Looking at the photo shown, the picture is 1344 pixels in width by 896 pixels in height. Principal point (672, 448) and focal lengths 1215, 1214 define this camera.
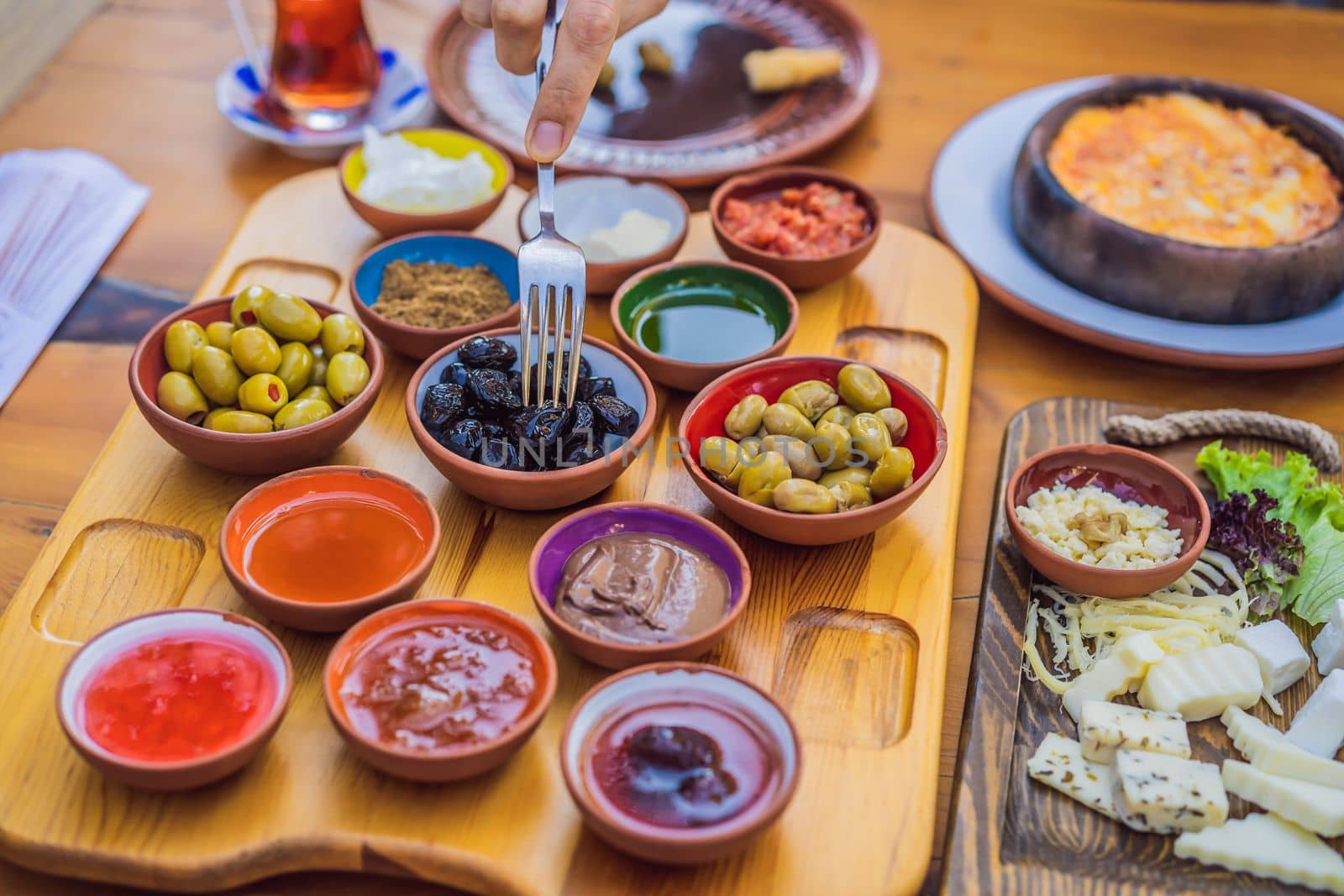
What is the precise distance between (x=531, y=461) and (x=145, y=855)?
2.70 ft

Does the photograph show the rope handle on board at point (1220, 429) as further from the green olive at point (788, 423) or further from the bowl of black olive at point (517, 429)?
the bowl of black olive at point (517, 429)

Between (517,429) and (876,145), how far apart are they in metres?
1.60

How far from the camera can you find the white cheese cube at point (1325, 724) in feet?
5.85

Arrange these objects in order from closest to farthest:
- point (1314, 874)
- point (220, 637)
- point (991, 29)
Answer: point (1314, 874) < point (220, 637) < point (991, 29)

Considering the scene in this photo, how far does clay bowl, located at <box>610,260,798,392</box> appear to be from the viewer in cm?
232

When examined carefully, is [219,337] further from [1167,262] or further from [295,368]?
[1167,262]

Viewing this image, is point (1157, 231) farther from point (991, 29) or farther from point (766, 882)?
point (766, 882)

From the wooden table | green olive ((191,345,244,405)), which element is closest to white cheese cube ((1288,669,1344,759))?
the wooden table

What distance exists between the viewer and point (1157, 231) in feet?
8.47

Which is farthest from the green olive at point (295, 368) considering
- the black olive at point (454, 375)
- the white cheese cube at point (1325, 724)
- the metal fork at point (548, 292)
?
the white cheese cube at point (1325, 724)

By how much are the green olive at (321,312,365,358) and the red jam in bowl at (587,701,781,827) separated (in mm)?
936

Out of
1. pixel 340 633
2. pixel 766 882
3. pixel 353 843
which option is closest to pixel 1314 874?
pixel 766 882

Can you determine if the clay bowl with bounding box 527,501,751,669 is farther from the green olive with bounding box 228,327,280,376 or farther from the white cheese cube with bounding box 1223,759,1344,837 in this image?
the white cheese cube with bounding box 1223,759,1344,837

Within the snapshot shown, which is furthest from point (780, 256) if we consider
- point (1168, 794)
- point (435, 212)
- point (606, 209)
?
point (1168, 794)
